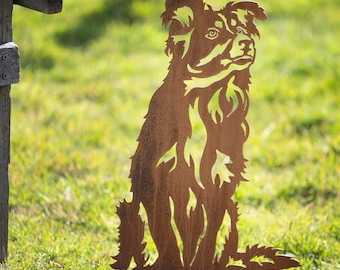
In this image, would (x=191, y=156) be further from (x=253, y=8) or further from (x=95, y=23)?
(x=95, y=23)

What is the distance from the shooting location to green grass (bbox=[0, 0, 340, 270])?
382cm

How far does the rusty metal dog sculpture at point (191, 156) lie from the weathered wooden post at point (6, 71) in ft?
1.89

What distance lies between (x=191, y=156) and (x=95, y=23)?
182 inches

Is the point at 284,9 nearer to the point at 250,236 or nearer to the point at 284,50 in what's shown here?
the point at 284,50

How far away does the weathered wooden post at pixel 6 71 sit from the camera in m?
3.14

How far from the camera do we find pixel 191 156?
312cm

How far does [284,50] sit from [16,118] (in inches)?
116

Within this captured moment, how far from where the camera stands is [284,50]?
705 cm

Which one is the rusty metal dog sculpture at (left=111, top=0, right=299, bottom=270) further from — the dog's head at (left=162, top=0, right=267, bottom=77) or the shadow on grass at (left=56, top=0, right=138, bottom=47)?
the shadow on grass at (left=56, top=0, right=138, bottom=47)

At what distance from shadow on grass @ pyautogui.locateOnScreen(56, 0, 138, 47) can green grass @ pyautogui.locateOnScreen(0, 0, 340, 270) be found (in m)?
0.02

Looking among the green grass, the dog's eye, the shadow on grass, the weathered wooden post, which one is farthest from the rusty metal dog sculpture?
the shadow on grass

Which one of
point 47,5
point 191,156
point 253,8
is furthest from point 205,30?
point 47,5

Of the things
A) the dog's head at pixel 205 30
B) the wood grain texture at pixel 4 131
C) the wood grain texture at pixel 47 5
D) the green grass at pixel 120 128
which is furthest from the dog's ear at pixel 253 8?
the green grass at pixel 120 128

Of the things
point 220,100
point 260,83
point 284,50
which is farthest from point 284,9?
point 220,100
